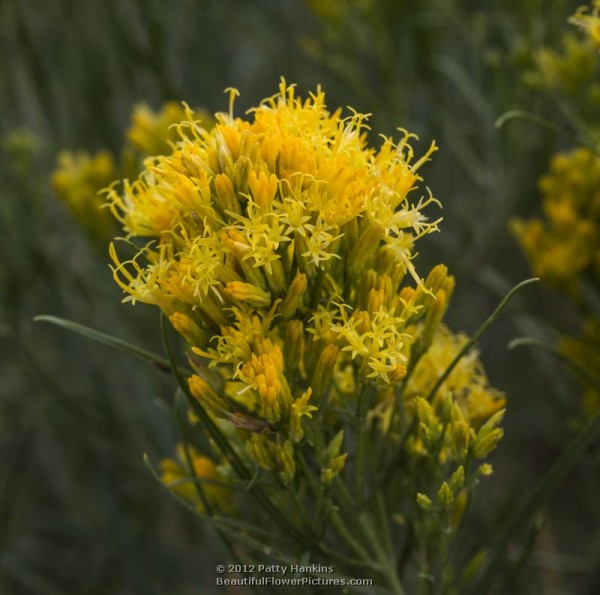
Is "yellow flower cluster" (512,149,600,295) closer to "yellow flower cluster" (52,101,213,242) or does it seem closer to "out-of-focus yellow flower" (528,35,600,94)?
"out-of-focus yellow flower" (528,35,600,94)

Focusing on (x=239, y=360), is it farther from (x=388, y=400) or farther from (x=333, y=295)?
(x=388, y=400)

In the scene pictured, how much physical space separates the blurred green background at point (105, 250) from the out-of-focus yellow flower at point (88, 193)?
0.59ft

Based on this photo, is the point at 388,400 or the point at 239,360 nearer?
the point at 239,360

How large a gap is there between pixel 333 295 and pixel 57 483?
2.17 metres

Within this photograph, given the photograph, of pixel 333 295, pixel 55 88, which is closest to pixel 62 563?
pixel 55 88

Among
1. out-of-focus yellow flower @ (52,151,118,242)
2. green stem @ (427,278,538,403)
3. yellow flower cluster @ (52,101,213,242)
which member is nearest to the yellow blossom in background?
yellow flower cluster @ (52,101,213,242)

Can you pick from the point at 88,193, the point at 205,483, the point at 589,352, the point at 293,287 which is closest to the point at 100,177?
the point at 88,193

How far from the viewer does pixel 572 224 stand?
1.81 m

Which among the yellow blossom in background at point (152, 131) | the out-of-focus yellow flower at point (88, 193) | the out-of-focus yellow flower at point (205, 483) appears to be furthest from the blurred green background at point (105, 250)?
the out-of-focus yellow flower at point (205, 483)

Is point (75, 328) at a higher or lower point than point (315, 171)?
lower

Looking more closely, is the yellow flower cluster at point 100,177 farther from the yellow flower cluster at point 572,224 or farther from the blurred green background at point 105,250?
the yellow flower cluster at point 572,224

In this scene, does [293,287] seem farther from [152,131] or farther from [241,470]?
[152,131]

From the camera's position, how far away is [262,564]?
1.39 m

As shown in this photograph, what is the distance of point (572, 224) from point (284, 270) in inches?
35.1
